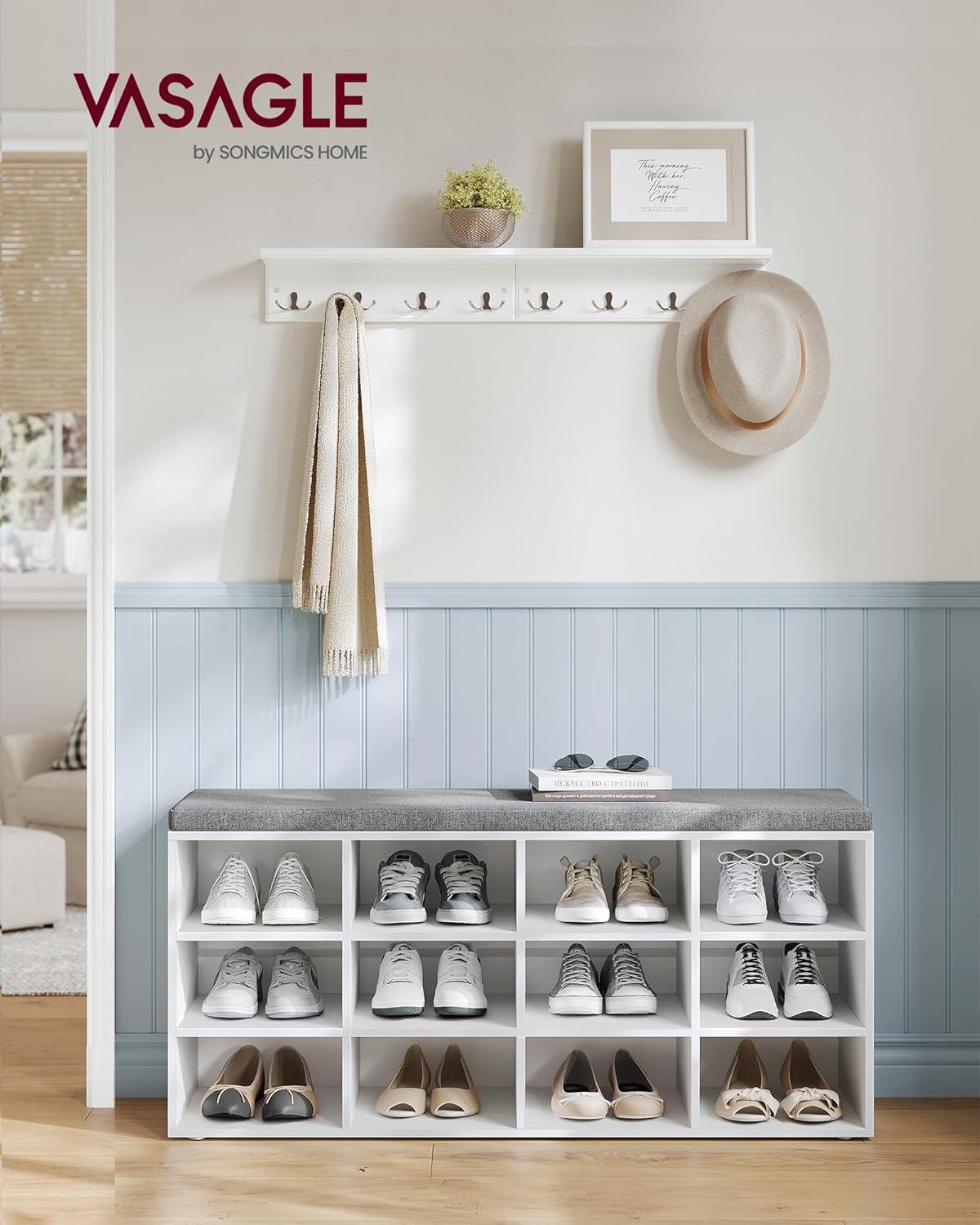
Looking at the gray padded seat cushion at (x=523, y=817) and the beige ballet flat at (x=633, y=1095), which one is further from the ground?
the gray padded seat cushion at (x=523, y=817)

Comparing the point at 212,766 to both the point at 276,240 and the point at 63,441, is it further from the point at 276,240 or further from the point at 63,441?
the point at 63,441

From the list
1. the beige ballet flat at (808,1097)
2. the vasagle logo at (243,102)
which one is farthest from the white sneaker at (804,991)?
the vasagle logo at (243,102)

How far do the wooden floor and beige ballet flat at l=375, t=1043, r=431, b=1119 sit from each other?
6 centimetres

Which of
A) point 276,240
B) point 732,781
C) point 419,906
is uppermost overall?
point 276,240

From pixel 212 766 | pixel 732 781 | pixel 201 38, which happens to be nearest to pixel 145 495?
pixel 212 766

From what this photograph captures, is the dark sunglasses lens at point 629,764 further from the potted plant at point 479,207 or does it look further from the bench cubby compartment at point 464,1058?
the potted plant at point 479,207

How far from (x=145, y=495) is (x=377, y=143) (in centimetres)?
89

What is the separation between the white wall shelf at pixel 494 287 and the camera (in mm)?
2387

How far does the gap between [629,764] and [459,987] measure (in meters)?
0.55

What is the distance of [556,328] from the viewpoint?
7.93 ft

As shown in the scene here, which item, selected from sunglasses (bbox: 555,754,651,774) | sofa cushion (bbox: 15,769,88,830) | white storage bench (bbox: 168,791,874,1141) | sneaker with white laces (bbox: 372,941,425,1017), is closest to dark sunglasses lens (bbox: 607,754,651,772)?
sunglasses (bbox: 555,754,651,774)

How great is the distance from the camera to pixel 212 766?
2.43 meters

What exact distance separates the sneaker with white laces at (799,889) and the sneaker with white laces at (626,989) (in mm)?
303

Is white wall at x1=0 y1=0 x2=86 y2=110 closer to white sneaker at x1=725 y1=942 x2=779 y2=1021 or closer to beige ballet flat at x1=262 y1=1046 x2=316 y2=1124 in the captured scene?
beige ballet flat at x1=262 y1=1046 x2=316 y2=1124
